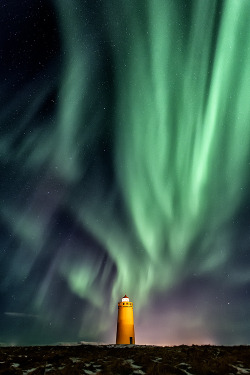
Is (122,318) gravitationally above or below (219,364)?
above

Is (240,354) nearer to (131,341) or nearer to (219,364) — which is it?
(219,364)

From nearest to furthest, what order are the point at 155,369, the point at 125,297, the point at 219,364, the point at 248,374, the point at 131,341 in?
the point at 248,374 → the point at 155,369 → the point at 219,364 → the point at 131,341 → the point at 125,297

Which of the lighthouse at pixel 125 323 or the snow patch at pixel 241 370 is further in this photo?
the lighthouse at pixel 125 323

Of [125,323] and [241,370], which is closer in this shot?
[241,370]

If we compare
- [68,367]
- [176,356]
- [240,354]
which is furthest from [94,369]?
[240,354]

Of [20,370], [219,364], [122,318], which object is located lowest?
[20,370]

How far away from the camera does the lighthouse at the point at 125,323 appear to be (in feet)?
126

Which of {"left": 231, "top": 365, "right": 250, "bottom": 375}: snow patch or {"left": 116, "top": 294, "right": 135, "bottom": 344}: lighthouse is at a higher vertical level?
{"left": 116, "top": 294, "right": 135, "bottom": 344}: lighthouse

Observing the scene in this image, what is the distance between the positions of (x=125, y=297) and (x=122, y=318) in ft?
9.92

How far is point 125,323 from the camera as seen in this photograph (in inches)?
1558

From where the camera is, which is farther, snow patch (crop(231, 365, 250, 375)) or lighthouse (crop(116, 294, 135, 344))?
lighthouse (crop(116, 294, 135, 344))

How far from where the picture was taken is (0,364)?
1230 cm

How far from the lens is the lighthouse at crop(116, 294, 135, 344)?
38403 mm

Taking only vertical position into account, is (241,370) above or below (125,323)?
below
